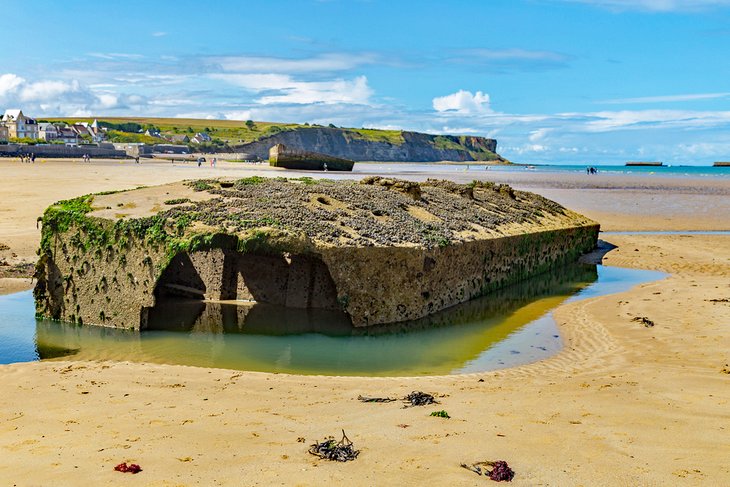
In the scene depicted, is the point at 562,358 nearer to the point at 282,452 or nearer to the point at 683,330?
the point at 683,330

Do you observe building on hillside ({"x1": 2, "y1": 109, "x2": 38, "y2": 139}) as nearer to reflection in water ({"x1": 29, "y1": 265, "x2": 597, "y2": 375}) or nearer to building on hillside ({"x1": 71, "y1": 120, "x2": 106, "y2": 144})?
building on hillside ({"x1": 71, "y1": 120, "x2": 106, "y2": 144})

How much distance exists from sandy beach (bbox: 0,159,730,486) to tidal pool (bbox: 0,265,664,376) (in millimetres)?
790

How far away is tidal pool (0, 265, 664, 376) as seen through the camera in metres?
11.4

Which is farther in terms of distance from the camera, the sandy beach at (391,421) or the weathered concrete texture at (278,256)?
the weathered concrete texture at (278,256)

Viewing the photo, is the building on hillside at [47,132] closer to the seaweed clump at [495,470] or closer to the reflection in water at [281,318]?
the reflection in water at [281,318]

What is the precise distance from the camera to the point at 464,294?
16016mm

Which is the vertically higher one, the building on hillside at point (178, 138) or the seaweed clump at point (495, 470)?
the building on hillside at point (178, 138)

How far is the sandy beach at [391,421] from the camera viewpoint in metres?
6.09

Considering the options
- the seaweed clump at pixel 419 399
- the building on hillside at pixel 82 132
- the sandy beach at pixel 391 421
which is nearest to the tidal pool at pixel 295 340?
the sandy beach at pixel 391 421

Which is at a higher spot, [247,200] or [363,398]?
[247,200]

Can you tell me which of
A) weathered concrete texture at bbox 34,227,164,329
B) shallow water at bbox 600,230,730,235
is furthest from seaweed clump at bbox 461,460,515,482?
shallow water at bbox 600,230,730,235

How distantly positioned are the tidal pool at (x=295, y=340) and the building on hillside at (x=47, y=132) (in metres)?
147

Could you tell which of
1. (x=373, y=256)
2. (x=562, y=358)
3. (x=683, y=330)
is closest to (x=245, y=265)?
(x=373, y=256)

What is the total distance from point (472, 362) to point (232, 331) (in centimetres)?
473
